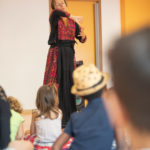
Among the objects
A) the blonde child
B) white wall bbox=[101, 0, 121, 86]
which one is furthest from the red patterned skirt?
white wall bbox=[101, 0, 121, 86]

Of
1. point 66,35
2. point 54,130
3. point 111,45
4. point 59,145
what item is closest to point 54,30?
point 66,35

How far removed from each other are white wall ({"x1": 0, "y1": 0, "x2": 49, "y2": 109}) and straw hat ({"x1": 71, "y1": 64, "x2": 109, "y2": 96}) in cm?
309

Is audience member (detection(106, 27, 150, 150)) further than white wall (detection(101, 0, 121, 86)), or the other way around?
white wall (detection(101, 0, 121, 86))

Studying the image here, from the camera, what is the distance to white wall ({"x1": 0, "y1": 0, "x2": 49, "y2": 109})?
13.3 feet

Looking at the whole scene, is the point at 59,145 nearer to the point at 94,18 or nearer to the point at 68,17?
the point at 68,17

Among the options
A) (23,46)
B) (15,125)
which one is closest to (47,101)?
(15,125)

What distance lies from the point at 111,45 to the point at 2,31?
12.6 feet

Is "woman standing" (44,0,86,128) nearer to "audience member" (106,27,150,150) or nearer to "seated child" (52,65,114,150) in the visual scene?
"seated child" (52,65,114,150)

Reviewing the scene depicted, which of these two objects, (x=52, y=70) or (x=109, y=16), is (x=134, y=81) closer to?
(x=52, y=70)

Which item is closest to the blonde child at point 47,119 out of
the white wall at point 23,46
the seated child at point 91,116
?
the seated child at point 91,116

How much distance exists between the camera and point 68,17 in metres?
2.61

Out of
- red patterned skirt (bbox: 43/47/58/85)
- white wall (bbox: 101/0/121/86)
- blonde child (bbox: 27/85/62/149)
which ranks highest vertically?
white wall (bbox: 101/0/121/86)

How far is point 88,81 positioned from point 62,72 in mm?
1585

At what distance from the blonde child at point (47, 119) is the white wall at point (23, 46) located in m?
2.28
